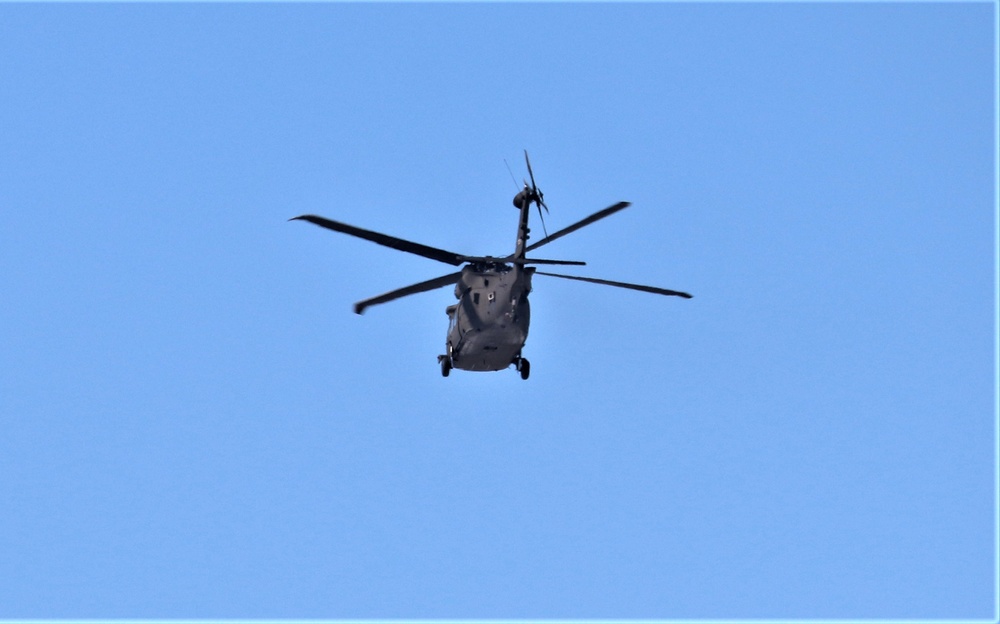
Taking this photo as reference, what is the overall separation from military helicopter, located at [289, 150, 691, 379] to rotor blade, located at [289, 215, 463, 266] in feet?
0.11

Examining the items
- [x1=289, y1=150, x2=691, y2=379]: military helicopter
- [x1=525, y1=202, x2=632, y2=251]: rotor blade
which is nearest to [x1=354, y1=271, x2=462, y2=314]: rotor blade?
[x1=289, y1=150, x2=691, y2=379]: military helicopter

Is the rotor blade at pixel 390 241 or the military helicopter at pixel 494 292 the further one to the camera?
the military helicopter at pixel 494 292

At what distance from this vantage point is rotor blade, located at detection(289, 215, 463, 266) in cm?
4236

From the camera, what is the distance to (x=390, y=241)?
145 feet

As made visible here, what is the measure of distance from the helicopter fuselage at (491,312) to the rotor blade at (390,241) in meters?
1.06

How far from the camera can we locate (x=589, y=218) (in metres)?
44.6

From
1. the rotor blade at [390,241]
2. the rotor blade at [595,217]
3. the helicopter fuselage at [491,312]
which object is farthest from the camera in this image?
the helicopter fuselage at [491,312]

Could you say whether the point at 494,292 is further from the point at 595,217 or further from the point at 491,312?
the point at 595,217

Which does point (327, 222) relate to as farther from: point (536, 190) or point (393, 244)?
point (536, 190)

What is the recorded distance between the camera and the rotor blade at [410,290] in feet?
153

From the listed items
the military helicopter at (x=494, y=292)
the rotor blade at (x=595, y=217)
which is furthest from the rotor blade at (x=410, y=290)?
the rotor blade at (x=595, y=217)

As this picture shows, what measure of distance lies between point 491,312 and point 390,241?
464cm

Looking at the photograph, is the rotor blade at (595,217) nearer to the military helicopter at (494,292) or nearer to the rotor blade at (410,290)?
the military helicopter at (494,292)

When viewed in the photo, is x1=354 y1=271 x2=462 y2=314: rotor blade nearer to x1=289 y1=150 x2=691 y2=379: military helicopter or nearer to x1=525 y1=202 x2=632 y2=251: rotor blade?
x1=289 y1=150 x2=691 y2=379: military helicopter
